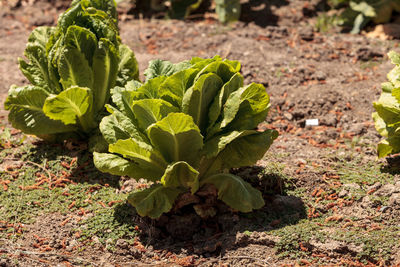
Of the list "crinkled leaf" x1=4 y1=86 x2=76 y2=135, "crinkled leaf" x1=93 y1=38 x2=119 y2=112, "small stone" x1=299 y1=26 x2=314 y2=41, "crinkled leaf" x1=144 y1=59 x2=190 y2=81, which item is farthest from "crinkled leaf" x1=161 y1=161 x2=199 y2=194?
"small stone" x1=299 y1=26 x2=314 y2=41

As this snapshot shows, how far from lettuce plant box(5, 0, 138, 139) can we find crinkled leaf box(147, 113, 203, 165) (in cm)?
104

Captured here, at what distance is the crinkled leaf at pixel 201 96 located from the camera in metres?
3.78

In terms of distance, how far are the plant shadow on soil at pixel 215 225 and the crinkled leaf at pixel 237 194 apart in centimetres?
16

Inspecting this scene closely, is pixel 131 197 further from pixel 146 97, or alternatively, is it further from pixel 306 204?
pixel 306 204

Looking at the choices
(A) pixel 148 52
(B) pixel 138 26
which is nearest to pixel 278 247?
(A) pixel 148 52

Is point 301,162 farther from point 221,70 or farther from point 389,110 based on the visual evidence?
point 221,70

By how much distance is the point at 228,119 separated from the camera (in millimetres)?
3852

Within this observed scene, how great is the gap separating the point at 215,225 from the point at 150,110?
1007mm

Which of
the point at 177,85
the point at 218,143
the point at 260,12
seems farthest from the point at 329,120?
the point at 260,12

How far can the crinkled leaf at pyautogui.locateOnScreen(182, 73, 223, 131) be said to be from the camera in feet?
12.4

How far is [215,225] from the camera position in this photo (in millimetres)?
4145

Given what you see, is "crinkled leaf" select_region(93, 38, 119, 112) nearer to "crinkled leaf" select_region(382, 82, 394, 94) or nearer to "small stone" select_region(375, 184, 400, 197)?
"crinkled leaf" select_region(382, 82, 394, 94)

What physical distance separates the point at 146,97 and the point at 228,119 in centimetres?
62

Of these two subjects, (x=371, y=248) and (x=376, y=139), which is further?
(x=376, y=139)
